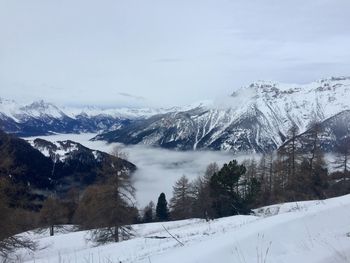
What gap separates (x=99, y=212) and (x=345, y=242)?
2301cm

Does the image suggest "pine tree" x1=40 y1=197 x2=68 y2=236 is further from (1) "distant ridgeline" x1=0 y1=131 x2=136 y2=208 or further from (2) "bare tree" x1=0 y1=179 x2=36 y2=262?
(1) "distant ridgeline" x1=0 y1=131 x2=136 y2=208

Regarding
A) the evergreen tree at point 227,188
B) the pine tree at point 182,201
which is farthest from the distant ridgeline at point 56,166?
the evergreen tree at point 227,188

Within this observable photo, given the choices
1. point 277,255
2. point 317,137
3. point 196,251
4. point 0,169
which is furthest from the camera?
point 317,137

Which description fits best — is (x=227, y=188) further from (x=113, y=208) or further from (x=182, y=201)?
(x=182, y=201)

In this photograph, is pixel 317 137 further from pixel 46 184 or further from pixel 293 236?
pixel 46 184

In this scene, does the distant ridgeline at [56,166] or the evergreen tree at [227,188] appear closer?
the evergreen tree at [227,188]

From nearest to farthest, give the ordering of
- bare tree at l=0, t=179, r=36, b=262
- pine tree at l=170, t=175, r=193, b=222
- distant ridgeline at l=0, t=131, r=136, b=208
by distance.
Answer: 1. bare tree at l=0, t=179, r=36, b=262
2. pine tree at l=170, t=175, r=193, b=222
3. distant ridgeline at l=0, t=131, r=136, b=208

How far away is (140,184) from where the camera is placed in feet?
584

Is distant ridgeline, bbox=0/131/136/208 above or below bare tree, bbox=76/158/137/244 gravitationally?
above

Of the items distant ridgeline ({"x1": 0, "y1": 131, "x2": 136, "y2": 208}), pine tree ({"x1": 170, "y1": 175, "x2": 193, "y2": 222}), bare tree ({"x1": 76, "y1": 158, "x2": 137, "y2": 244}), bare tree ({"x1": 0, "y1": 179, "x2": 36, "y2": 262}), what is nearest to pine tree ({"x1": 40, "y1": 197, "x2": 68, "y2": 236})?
pine tree ({"x1": 170, "y1": 175, "x2": 193, "y2": 222})

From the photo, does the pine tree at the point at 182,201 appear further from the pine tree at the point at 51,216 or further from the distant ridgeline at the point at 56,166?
the distant ridgeline at the point at 56,166

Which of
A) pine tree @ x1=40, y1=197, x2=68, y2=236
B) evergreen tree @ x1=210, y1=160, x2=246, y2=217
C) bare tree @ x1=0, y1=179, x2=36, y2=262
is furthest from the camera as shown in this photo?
pine tree @ x1=40, y1=197, x2=68, y2=236

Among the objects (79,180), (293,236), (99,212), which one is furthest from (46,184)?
(293,236)

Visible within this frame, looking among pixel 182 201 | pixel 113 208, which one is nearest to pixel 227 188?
pixel 113 208
